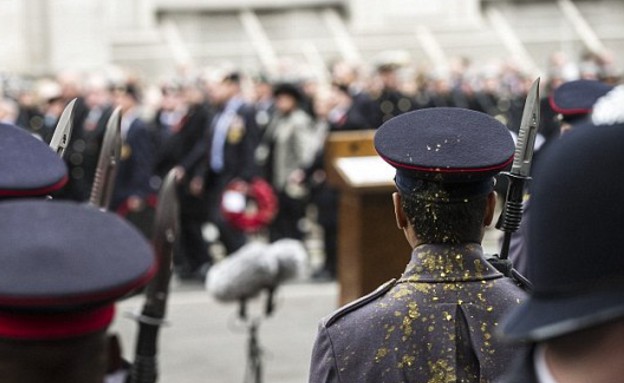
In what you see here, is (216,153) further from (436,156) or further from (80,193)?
(436,156)

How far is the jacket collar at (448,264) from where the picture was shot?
3.26 m

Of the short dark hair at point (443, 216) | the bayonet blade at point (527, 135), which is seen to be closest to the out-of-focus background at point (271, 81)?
the bayonet blade at point (527, 135)

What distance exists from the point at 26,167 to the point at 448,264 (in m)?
0.99

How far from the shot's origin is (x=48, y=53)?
28.1 meters

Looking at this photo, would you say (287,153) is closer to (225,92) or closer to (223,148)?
(223,148)

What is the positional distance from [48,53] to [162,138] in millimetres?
13292

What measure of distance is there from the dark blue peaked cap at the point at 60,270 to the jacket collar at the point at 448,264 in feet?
3.92

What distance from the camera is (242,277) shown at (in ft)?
22.9

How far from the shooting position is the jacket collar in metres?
3.26

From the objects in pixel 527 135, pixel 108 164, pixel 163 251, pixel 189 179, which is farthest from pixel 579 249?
pixel 189 179

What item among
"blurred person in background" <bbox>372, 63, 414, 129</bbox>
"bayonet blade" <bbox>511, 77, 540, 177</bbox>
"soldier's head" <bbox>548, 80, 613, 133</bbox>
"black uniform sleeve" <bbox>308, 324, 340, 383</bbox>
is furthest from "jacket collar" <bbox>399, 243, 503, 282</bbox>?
"blurred person in background" <bbox>372, 63, 414, 129</bbox>

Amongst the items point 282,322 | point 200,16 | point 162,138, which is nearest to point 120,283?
point 282,322

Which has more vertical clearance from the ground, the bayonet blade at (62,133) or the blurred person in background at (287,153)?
the bayonet blade at (62,133)

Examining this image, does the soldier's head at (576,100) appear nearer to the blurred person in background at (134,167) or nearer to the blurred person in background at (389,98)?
the blurred person in background at (134,167)
